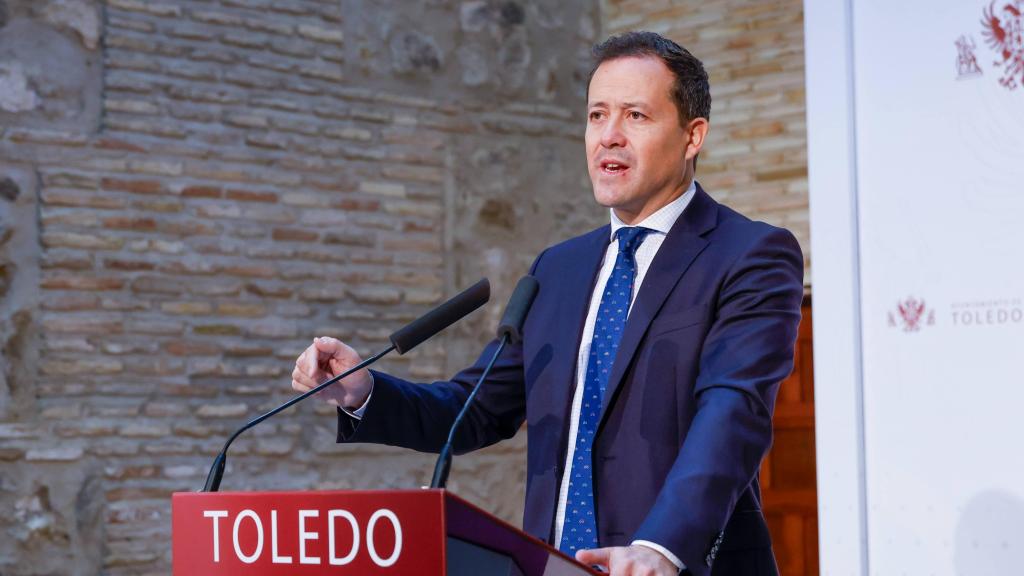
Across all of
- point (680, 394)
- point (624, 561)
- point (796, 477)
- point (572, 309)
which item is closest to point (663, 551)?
point (624, 561)

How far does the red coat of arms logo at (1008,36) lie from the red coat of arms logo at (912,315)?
1.75 ft

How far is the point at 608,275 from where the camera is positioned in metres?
2.14

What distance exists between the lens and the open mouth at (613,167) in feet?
6.77

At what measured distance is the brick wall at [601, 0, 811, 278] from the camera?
19.7 feet

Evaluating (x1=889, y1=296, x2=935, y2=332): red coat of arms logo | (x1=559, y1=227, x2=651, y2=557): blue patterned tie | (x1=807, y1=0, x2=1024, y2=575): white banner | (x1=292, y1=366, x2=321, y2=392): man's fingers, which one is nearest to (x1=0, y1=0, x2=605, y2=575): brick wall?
(x1=807, y1=0, x2=1024, y2=575): white banner

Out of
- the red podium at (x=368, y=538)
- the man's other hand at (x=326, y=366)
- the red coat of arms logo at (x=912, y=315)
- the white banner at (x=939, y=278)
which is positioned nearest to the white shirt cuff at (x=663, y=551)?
the red podium at (x=368, y=538)

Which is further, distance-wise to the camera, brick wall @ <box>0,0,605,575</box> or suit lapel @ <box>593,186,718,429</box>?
brick wall @ <box>0,0,605,575</box>

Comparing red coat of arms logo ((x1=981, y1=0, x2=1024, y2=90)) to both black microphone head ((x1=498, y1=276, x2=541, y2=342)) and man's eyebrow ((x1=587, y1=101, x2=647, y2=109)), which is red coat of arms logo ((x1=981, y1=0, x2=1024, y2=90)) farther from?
black microphone head ((x1=498, y1=276, x2=541, y2=342))

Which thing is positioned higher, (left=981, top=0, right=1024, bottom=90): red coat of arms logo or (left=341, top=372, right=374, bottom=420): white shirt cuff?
(left=981, top=0, right=1024, bottom=90): red coat of arms logo

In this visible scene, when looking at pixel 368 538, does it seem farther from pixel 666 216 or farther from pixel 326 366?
pixel 666 216

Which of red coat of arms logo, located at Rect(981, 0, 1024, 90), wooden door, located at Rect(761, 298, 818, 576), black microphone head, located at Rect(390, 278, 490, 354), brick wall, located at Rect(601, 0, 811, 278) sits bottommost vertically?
wooden door, located at Rect(761, 298, 818, 576)

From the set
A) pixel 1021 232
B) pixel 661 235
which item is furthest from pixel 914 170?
pixel 661 235

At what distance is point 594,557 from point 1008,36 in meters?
1.94

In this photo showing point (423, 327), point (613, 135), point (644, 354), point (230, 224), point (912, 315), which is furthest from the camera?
point (230, 224)
